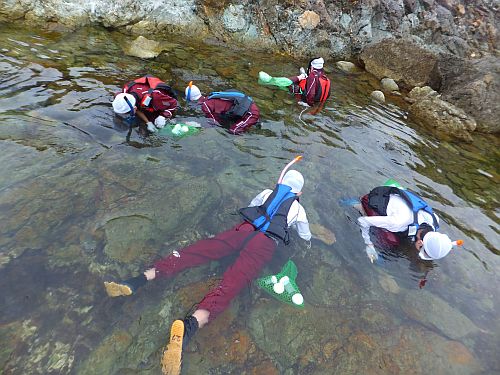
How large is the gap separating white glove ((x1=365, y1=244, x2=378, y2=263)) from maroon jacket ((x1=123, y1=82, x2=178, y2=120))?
5176 mm

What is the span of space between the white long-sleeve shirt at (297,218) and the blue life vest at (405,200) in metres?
1.57

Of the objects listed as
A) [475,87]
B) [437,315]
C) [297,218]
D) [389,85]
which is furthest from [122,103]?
[475,87]

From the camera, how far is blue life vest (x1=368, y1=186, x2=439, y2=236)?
19.6 ft

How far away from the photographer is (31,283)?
4.34 meters

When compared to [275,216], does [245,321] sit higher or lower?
lower

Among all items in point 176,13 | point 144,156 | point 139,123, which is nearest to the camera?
point 144,156

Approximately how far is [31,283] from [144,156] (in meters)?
3.32

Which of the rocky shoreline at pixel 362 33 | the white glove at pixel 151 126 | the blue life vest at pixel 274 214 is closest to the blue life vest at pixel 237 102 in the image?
the white glove at pixel 151 126

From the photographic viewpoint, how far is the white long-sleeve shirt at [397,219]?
A: 19.8 feet

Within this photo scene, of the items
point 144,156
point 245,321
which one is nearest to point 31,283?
point 245,321

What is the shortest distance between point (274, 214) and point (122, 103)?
4.13 meters

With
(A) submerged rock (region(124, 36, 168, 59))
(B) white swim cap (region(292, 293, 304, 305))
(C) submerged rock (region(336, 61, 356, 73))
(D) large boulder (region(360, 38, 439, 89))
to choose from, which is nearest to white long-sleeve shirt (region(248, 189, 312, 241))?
(B) white swim cap (region(292, 293, 304, 305))

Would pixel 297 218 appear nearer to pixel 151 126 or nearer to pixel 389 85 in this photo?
pixel 151 126

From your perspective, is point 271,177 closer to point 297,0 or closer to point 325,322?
point 325,322
